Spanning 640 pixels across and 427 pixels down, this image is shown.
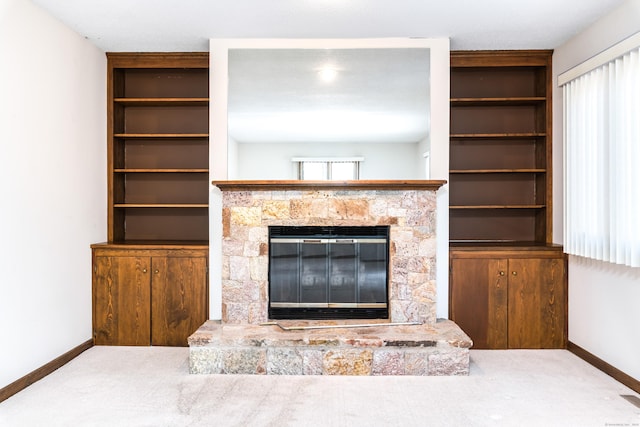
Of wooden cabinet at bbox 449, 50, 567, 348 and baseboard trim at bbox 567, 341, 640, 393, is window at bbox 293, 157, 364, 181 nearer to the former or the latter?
wooden cabinet at bbox 449, 50, 567, 348

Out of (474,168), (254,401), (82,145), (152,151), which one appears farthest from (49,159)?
(474,168)

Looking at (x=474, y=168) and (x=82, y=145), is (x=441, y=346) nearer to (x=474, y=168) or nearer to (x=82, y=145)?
(x=474, y=168)

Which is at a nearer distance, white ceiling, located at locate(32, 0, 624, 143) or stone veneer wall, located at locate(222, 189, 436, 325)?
white ceiling, located at locate(32, 0, 624, 143)

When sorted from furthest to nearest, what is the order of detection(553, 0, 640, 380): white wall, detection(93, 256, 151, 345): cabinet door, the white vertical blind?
detection(93, 256, 151, 345): cabinet door
detection(553, 0, 640, 380): white wall
the white vertical blind

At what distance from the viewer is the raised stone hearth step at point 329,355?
337 centimetres

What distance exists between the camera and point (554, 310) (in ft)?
13.0

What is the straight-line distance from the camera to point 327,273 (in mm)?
3994

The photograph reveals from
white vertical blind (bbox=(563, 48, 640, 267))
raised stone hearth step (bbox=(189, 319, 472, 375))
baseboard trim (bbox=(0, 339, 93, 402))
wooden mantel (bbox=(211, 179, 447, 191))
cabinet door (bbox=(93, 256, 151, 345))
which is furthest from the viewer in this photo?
cabinet door (bbox=(93, 256, 151, 345))

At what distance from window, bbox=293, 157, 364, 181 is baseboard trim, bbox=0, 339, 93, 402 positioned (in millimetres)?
2223

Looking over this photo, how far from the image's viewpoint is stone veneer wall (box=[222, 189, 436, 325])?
386 cm

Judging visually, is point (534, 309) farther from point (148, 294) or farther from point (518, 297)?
point (148, 294)

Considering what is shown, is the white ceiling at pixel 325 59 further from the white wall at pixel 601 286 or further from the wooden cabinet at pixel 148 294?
the wooden cabinet at pixel 148 294

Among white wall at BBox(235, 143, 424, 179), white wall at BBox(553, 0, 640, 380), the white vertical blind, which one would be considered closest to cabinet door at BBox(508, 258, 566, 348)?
white wall at BBox(553, 0, 640, 380)

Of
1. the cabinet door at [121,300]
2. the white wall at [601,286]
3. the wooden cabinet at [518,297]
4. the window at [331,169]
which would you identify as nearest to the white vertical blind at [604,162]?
the white wall at [601,286]
